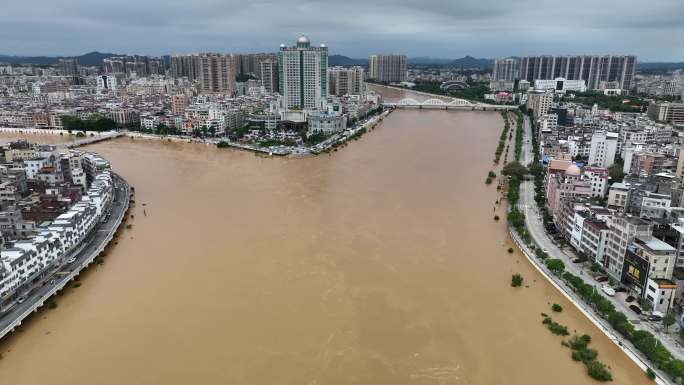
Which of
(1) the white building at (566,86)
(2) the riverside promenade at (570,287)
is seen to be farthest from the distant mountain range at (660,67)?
(2) the riverside promenade at (570,287)

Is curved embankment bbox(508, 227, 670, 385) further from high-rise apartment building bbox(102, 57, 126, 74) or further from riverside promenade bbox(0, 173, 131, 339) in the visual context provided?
high-rise apartment building bbox(102, 57, 126, 74)

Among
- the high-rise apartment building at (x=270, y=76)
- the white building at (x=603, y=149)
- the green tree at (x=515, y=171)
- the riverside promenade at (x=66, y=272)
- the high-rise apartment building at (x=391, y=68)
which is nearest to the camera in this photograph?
the riverside promenade at (x=66, y=272)

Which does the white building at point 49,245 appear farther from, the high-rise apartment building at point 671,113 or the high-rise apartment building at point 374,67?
the high-rise apartment building at point 374,67

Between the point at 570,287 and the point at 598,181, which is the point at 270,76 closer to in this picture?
the point at 598,181

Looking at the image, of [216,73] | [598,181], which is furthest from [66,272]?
[216,73]

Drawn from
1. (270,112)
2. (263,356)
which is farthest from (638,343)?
(270,112)

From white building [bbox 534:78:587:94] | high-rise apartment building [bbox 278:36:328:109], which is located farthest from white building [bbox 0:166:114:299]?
white building [bbox 534:78:587:94]
